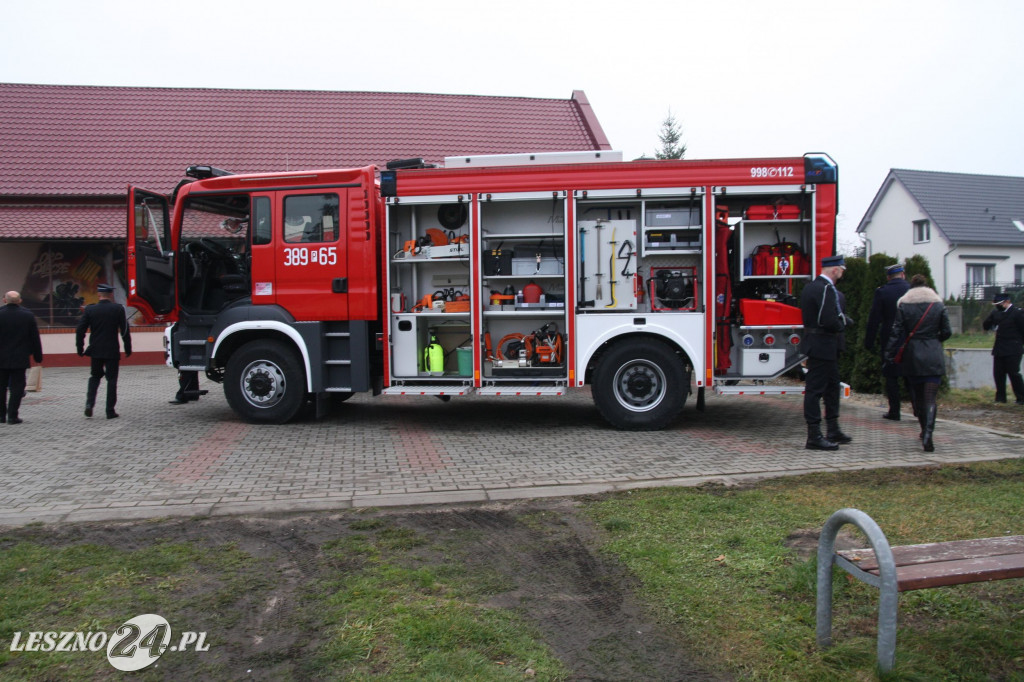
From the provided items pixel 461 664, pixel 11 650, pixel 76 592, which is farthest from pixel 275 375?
pixel 461 664

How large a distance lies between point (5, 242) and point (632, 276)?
15838 millimetres

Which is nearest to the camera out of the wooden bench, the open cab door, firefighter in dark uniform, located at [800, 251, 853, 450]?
the wooden bench

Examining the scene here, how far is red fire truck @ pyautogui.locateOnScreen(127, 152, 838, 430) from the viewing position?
819cm

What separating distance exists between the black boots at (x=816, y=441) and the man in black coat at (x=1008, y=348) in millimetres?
4694

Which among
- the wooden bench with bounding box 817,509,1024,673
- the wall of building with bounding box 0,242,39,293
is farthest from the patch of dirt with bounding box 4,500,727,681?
the wall of building with bounding box 0,242,39,293

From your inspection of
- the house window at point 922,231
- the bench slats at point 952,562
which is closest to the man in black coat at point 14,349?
the bench slats at point 952,562

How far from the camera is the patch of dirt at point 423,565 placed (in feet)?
10.5

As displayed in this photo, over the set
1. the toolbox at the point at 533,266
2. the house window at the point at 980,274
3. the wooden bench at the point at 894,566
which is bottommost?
the wooden bench at the point at 894,566

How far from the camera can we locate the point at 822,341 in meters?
7.25

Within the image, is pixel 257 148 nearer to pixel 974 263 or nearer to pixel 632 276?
pixel 632 276

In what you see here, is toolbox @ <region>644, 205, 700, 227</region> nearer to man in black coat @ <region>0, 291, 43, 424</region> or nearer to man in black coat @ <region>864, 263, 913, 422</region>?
man in black coat @ <region>864, 263, 913, 422</region>

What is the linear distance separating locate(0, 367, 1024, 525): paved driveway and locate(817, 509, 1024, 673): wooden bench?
2893 millimetres

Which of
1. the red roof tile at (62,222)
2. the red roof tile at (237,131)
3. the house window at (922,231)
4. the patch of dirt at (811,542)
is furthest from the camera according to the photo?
the house window at (922,231)

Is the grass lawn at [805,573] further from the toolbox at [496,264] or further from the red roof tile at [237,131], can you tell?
the red roof tile at [237,131]
